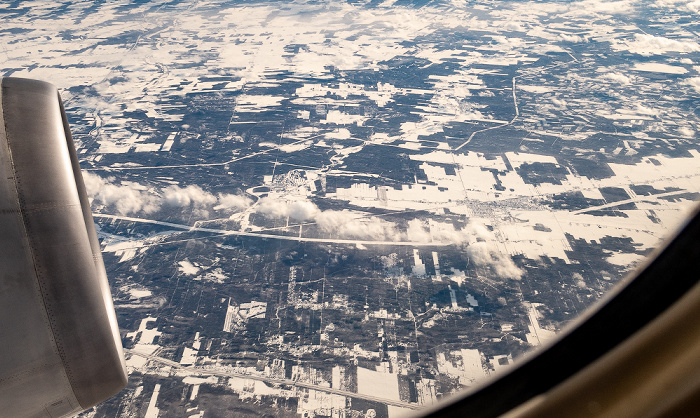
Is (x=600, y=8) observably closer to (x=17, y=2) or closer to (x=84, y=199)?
(x=84, y=199)

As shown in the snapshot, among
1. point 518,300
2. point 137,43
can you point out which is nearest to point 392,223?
point 518,300

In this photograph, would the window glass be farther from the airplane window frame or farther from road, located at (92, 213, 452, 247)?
road, located at (92, 213, 452, 247)

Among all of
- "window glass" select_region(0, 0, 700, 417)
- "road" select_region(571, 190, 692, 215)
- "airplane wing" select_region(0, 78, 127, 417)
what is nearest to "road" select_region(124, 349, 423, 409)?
"window glass" select_region(0, 0, 700, 417)

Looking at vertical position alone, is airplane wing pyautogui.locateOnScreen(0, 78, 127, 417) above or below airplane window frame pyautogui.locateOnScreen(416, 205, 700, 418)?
below

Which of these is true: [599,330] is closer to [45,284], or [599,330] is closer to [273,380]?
[45,284]

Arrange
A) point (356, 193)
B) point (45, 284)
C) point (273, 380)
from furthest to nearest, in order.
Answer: point (356, 193) < point (273, 380) < point (45, 284)

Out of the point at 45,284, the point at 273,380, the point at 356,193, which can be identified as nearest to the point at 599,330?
the point at 45,284
